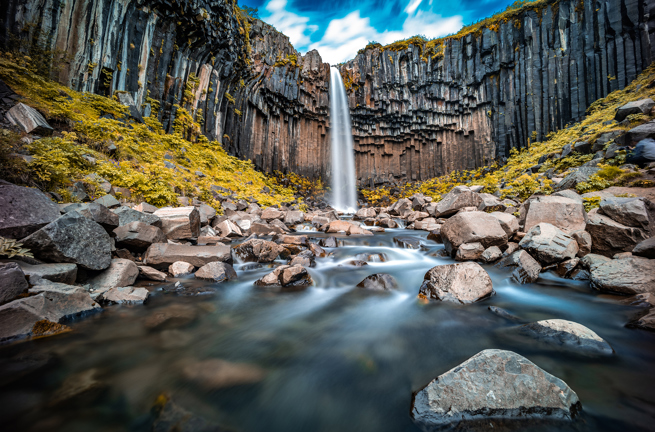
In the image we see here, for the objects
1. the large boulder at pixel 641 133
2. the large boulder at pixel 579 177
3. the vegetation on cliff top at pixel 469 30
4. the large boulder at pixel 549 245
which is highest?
the vegetation on cliff top at pixel 469 30

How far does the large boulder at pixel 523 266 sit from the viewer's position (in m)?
4.61

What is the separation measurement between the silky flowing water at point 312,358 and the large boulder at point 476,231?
1.44 m

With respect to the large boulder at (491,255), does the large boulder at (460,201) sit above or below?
above

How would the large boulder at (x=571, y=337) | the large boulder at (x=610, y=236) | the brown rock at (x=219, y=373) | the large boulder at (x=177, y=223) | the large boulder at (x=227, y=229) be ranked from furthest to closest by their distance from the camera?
the large boulder at (x=227, y=229) < the large boulder at (x=177, y=223) < the large boulder at (x=610, y=236) < the large boulder at (x=571, y=337) < the brown rock at (x=219, y=373)

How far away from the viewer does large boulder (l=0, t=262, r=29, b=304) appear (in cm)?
250

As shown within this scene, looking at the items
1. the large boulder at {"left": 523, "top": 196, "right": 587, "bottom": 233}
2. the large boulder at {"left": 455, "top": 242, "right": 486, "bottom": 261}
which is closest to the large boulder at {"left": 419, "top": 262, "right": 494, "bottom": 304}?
the large boulder at {"left": 455, "top": 242, "right": 486, "bottom": 261}

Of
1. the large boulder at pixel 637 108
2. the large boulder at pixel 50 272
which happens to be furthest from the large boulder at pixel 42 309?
the large boulder at pixel 637 108

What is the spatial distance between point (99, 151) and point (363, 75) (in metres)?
28.6

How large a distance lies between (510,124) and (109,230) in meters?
30.6

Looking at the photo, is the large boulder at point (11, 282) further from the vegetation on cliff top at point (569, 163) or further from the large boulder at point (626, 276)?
the vegetation on cliff top at point (569, 163)

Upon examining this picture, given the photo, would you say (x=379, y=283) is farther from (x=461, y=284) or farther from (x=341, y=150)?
(x=341, y=150)

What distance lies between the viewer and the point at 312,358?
274 cm

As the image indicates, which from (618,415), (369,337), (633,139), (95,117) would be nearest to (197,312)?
(369,337)

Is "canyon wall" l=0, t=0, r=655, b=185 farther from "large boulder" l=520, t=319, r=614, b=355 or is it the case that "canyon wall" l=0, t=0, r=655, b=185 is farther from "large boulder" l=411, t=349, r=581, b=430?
"large boulder" l=520, t=319, r=614, b=355
